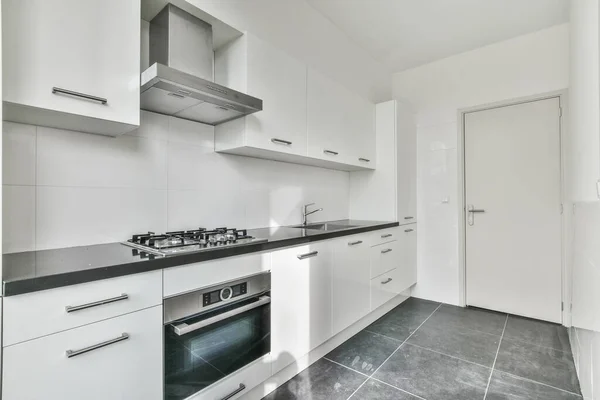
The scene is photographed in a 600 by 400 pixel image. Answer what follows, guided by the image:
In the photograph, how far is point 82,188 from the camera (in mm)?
1440

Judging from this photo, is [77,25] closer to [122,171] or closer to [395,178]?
[122,171]

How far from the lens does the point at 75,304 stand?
0.96 meters

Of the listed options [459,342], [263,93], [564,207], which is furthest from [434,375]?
[263,93]

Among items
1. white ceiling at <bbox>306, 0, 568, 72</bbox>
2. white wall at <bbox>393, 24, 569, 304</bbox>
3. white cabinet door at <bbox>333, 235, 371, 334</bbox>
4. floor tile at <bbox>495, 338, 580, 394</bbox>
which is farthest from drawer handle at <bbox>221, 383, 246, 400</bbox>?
white ceiling at <bbox>306, 0, 568, 72</bbox>

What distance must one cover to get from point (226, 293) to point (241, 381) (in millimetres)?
474

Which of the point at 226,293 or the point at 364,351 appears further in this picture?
the point at 364,351

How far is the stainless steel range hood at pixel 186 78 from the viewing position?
4.63 ft

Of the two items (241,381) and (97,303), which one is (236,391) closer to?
(241,381)

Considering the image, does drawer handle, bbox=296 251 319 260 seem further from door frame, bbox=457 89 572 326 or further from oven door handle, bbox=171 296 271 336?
door frame, bbox=457 89 572 326

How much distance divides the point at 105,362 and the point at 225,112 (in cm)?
130

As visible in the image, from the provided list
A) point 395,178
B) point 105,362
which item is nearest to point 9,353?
point 105,362

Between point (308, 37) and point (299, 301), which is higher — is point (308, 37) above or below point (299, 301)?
above

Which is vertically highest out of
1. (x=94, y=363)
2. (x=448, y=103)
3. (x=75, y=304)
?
(x=448, y=103)

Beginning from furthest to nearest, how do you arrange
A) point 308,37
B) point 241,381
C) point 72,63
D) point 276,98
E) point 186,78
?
point 308,37
point 276,98
point 241,381
point 186,78
point 72,63
